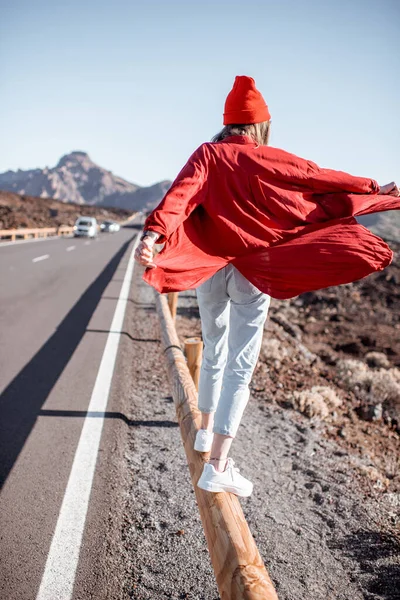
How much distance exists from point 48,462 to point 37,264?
12.4 metres

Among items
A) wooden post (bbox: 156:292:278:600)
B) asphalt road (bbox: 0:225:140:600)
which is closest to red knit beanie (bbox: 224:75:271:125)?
wooden post (bbox: 156:292:278:600)

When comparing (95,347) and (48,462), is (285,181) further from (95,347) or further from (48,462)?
(95,347)

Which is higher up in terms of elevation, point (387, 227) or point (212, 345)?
point (387, 227)

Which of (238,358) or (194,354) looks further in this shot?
(194,354)

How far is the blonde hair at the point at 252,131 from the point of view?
238 cm

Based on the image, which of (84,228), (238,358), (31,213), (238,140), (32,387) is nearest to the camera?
(238,140)

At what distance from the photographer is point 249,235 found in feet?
7.68

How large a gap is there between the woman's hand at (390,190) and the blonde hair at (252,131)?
0.71m

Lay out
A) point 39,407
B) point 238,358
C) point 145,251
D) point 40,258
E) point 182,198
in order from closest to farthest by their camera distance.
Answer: point 145,251 → point 182,198 → point 238,358 → point 39,407 → point 40,258

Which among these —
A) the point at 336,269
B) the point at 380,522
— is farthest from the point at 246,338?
the point at 380,522

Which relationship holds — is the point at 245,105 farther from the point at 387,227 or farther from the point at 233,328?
the point at 387,227

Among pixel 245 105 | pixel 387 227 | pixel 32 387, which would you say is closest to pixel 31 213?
pixel 32 387

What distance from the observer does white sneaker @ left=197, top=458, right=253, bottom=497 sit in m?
2.33

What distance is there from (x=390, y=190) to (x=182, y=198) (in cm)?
126
